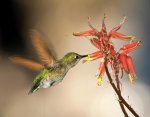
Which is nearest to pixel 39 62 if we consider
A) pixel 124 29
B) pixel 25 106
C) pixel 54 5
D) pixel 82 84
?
pixel 25 106

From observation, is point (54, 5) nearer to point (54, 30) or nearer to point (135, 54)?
point (54, 30)

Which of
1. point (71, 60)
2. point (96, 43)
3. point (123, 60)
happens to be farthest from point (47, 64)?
point (123, 60)

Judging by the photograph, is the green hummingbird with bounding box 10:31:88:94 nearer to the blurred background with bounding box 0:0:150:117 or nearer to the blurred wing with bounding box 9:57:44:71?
the blurred wing with bounding box 9:57:44:71

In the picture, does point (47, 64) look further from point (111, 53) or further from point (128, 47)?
point (111, 53)

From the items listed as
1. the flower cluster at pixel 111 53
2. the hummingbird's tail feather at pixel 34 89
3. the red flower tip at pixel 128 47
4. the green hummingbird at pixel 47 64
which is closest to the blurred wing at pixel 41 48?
the green hummingbird at pixel 47 64

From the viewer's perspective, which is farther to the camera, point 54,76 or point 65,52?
point 65,52

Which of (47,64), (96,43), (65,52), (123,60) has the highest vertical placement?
(65,52)
